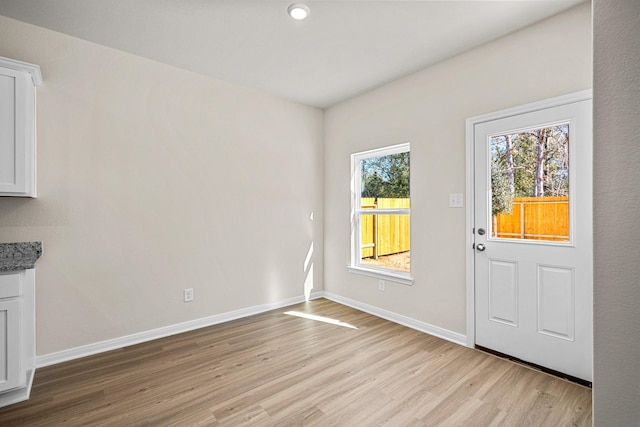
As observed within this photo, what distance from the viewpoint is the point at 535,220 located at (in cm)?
240

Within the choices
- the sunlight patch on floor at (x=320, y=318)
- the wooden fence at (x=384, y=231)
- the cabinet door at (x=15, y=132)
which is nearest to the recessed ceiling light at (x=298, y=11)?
the cabinet door at (x=15, y=132)

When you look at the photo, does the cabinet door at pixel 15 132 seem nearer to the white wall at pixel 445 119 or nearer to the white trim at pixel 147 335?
the white trim at pixel 147 335

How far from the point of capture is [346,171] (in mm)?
4023

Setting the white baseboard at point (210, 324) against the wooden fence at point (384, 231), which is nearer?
the white baseboard at point (210, 324)

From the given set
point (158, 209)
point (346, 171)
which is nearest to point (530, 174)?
point (346, 171)

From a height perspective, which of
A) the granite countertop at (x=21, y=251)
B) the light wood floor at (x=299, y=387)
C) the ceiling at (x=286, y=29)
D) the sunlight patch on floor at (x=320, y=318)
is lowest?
the light wood floor at (x=299, y=387)

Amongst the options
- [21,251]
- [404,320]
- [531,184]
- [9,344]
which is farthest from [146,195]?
[531,184]

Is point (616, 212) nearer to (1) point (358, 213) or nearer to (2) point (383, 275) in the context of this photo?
(2) point (383, 275)

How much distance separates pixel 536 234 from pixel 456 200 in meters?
0.68

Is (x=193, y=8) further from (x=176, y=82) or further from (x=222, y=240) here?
(x=222, y=240)

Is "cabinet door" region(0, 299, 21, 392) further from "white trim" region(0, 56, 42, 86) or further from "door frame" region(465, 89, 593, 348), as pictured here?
"door frame" region(465, 89, 593, 348)

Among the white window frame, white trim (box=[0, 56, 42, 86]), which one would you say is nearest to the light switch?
the white window frame

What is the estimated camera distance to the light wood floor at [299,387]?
1824 mm

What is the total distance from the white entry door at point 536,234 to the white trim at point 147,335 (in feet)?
7.65
